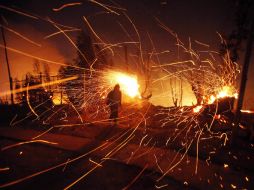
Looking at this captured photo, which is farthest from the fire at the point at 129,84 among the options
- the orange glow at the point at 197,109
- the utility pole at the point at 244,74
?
the utility pole at the point at 244,74

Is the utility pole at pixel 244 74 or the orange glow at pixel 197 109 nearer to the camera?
the utility pole at pixel 244 74

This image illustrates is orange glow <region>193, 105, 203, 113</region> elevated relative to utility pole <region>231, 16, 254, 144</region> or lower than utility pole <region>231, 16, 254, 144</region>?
lower

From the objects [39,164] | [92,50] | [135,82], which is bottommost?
[39,164]

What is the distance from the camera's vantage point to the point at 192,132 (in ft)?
31.5

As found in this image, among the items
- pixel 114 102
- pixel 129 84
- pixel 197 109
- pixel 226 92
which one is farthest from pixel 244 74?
pixel 129 84

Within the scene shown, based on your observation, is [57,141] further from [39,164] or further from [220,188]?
[220,188]

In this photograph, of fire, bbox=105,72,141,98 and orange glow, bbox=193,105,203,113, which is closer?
orange glow, bbox=193,105,203,113

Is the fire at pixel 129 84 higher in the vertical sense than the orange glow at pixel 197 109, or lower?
higher

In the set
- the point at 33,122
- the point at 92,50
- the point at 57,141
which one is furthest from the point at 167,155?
the point at 92,50

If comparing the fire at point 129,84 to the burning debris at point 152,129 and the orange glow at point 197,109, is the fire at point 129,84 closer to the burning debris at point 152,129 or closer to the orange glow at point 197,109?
the burning debris at point 152,129

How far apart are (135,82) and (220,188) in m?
10.7

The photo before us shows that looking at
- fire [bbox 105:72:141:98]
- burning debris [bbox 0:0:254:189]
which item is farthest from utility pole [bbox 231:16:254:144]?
fire [bbox 105:72:141:98]

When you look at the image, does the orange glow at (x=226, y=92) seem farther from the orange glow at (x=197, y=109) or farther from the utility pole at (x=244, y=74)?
the utility pole at (x=244, y=74)

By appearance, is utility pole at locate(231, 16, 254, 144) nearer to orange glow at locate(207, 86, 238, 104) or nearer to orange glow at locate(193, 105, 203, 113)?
orange glow at locate(207, 86, 238, 104)
